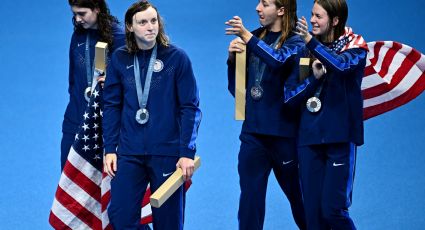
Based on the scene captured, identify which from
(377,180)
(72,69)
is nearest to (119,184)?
(72,69)

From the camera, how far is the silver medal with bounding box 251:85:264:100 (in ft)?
24.8

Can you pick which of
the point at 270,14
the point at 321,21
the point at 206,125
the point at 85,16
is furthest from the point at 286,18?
the point at 206,125

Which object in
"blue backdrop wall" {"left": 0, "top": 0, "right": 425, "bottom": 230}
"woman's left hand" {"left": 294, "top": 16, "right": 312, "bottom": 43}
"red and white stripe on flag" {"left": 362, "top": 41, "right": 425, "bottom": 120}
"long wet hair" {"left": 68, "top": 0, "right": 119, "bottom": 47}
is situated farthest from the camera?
"blue backdrop wall" {"left": 0, "top": 0, "right": 425, "bottom": 230}

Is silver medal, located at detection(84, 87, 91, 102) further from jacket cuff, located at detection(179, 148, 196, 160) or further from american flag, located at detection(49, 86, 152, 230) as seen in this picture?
jacket cuff, located at detection(179, 148, 196, 160)

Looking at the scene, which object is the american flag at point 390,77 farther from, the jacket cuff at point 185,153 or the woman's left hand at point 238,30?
the jacket cuff at point 185,153

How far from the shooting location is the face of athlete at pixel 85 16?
783 centimetres

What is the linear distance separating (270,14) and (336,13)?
1.54 feet

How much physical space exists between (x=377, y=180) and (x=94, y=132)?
328cm

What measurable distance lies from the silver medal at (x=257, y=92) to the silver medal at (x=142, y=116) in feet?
2.56

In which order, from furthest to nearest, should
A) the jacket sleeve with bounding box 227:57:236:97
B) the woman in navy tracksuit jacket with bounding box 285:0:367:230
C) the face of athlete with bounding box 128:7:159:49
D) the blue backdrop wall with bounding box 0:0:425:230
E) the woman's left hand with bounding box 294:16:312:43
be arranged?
the blue backdrop wall with bounding box 0:0:425:230, the jacket sleeve with bounding box 227:57:236:97, the woman in navy tracksuit jacket with bounding box 285:0:367:230, the face of athlete with bounding box 128:7:159:49, the woman's left hand with bounding box 294:16:312:43

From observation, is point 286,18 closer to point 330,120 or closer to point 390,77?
point 330,120

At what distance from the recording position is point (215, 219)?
921 cm

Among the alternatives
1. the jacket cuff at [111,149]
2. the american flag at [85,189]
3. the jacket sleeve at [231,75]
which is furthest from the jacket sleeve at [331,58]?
the american flag at [85,189]

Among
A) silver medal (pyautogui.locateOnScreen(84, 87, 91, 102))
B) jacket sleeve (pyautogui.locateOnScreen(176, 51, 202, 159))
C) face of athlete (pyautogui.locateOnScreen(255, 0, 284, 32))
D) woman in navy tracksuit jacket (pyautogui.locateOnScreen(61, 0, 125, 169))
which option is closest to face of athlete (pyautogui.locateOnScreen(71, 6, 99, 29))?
woman in navy tracksuit jacket (pyautogui.locateOnScreen(61, 0, 125, 169))
